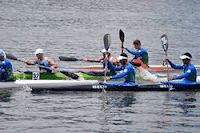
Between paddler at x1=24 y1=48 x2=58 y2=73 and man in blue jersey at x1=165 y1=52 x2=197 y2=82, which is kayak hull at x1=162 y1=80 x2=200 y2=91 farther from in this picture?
paddler at x1=24 y1=48 x2=58 y2=73

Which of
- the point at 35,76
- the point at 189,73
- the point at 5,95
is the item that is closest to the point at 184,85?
the point at 189,73

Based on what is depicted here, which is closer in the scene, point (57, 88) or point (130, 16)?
point (57, 88)

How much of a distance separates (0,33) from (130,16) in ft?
106

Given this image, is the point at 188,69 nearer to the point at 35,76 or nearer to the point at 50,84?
the point at 50,84

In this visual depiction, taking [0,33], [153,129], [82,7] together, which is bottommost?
[153,129]

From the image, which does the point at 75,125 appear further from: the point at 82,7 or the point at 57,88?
the point at 82,7

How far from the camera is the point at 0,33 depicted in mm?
56438

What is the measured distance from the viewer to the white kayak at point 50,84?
2297cm

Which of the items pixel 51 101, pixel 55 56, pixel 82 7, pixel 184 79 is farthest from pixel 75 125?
pixel 82 7

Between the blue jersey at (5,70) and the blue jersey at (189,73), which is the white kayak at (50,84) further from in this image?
the blue jersey at (189,73)

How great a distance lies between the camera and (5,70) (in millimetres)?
22672

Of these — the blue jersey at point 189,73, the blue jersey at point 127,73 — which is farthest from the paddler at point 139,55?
the blue jersey at point 127,73

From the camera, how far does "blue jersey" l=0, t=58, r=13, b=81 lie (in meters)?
22.5

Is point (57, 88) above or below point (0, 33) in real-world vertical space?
below
